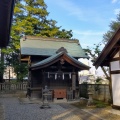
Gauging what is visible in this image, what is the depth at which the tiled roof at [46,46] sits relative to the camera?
21.0 m

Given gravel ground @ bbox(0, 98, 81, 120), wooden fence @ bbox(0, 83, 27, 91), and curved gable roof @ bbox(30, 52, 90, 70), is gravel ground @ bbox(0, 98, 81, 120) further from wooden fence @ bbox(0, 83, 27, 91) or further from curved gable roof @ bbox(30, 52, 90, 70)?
wooden fence @ bbox(0, 83, 27, 91)

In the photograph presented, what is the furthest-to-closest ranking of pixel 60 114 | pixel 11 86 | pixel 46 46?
pixel 11 86
pixel 46 46
pixel 60 114

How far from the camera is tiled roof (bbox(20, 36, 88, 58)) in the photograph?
21.0 metres

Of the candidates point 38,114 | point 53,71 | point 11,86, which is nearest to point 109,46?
point 38,114

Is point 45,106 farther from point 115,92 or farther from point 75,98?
point 75,98

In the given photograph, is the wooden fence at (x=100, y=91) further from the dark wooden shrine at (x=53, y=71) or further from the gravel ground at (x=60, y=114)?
the gravel ground at (x=60, y=114)

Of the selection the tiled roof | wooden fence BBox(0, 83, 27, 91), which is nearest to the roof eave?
the tiled roof

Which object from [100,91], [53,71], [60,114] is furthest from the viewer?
[53,71]

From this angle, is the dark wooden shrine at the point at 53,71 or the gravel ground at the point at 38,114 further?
the dark wooden shrine at the point at 53,71

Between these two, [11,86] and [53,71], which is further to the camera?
[11,86]

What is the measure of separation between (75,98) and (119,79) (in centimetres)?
788

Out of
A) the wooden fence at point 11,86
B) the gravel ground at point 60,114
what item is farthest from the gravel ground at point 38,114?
the wooden fence at point 11,86

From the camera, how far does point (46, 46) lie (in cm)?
2383

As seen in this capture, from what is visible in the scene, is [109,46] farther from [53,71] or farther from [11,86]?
[11,86]
